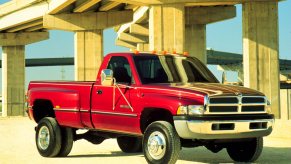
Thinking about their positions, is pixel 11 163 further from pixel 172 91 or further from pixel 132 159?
pixel 172 91

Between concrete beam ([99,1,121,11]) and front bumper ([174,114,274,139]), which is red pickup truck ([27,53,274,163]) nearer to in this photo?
front bumper ([174,114,274,139])

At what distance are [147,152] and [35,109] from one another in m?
4.14

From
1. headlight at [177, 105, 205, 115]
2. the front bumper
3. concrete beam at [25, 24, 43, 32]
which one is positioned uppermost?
concrete beam at [25, 24, 43, 32]

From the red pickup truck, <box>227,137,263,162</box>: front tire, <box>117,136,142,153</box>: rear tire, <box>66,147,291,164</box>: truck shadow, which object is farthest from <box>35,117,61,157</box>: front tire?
<box>227,137,263,162</box>: front tire

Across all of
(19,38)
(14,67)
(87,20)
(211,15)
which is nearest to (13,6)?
(19,38)

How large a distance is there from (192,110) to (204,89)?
1.54 feet

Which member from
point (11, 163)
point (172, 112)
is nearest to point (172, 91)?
point (172, 112)

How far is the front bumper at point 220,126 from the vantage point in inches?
374

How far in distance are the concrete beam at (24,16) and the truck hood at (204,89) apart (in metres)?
39.6

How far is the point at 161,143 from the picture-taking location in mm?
9844

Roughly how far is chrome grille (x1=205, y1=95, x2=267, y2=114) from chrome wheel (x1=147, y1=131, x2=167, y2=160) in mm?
879

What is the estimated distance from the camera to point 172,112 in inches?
379

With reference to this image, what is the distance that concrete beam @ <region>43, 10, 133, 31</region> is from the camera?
4809cm

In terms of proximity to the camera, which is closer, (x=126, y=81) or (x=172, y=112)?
(x=172, y=112)
